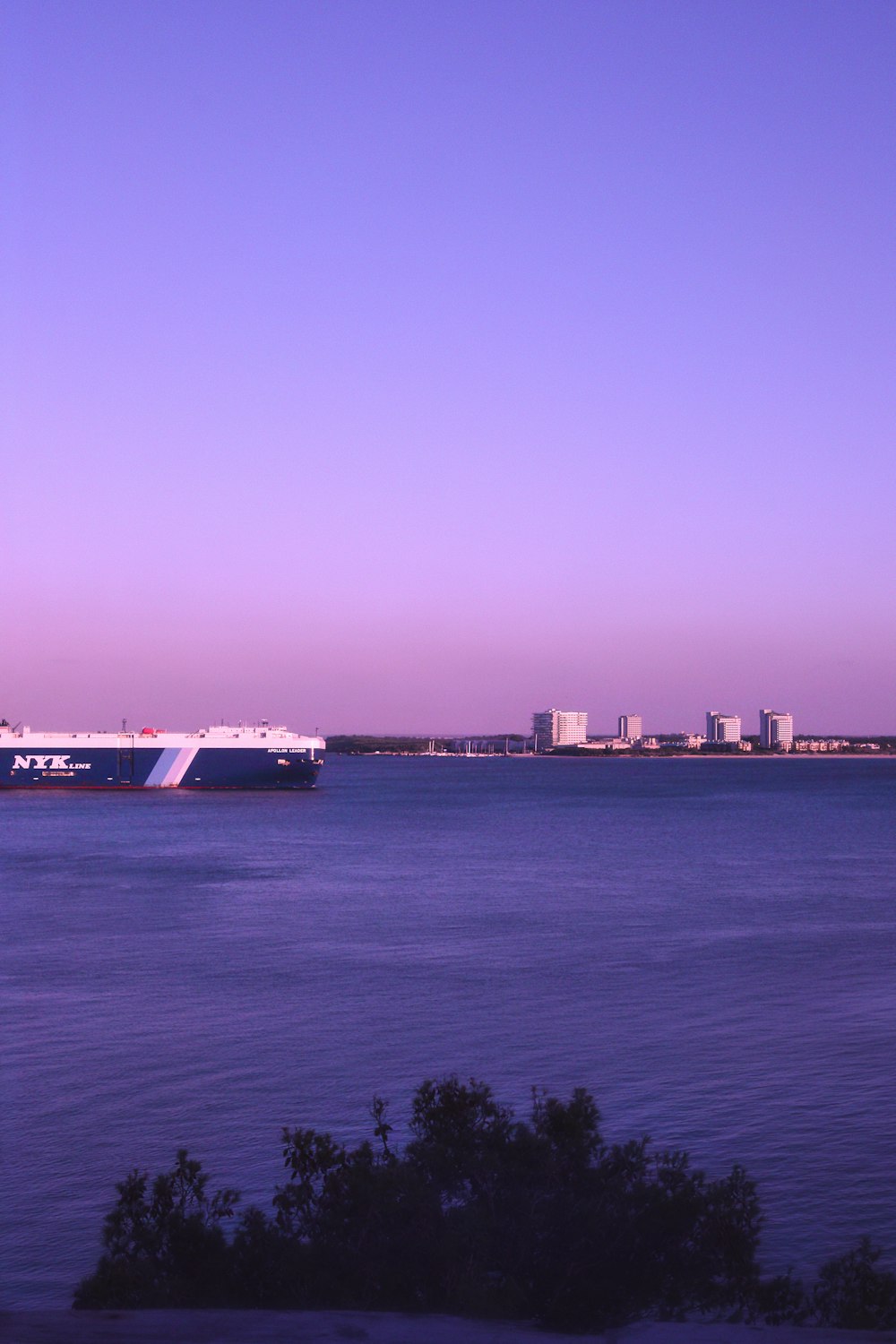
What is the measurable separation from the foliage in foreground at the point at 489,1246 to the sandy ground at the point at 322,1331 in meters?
1.11

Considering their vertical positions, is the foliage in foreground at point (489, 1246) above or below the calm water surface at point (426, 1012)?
above

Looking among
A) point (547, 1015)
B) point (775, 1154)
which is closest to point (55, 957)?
point (547, 1015)

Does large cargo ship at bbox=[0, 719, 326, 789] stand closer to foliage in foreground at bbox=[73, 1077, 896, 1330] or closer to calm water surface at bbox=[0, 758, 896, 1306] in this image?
calm water surface at bbox=[0, 758, 896, 1306]

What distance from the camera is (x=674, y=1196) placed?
4781 mm

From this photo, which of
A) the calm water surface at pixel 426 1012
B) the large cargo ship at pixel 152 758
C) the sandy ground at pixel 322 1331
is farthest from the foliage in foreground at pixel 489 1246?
the large cargo ship at pixel 152 758

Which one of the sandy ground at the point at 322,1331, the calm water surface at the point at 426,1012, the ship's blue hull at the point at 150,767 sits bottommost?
the calm water surface at the point at 426,1012

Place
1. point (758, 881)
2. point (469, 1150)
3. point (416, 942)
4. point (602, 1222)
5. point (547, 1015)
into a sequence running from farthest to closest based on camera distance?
point (758, 881), point (416, 942), point (547, 1015), point (469, 1150), point (602, 1222)

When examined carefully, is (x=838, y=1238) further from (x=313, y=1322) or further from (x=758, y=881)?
(x=758, y=881)

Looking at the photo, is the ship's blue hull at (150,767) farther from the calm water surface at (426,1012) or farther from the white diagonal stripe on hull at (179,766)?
the calm water surface at (426,1012)

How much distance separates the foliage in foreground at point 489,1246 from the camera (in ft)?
13.7

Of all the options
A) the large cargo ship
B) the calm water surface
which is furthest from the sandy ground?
the large cargo ship

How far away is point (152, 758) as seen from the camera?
64.0m

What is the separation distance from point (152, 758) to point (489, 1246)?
61688mm

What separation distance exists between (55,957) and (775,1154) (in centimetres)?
1121
